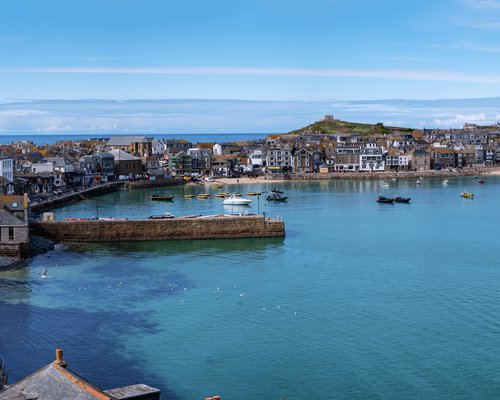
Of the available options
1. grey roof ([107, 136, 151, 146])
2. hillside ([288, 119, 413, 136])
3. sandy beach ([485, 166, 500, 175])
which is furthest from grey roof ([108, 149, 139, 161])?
hillside ([288, 119, 413, 136])

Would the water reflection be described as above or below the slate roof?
below

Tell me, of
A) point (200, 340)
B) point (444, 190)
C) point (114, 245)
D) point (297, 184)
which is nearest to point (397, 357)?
point (200, 340)

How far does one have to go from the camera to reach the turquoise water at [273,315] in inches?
721

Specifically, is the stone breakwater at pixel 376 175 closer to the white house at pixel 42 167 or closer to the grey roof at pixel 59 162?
the grey roof at pixel 59 162

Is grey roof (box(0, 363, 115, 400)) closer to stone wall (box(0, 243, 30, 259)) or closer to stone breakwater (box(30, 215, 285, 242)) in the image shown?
stone wall (box(0, 243, 30, 259))

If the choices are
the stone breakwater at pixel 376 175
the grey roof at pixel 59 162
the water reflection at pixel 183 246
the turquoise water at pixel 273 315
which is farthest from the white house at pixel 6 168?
the stone breakwater at pixel 376 175

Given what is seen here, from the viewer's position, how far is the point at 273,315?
24.1 metres

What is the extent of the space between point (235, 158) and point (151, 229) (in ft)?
208

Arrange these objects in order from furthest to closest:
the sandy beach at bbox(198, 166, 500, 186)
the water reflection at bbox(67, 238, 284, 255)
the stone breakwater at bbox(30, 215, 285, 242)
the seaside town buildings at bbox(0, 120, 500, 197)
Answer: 1. the sandy beach at bbox(198, 166, 500, 186)
2. the seaside town buildings at bbox(0, 120, 500, 197)
3. the stone breakwater at bbox(30, 215, 285, 242)
4. the water reflection at bbox(67, 238, 284, 255)

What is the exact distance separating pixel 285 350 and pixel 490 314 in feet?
24.8

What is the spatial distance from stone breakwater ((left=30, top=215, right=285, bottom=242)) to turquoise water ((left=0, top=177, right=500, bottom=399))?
3.08 feet

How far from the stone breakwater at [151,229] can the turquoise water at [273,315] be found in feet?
3.08

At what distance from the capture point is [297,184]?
8500 cm

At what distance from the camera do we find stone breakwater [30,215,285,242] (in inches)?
1561
